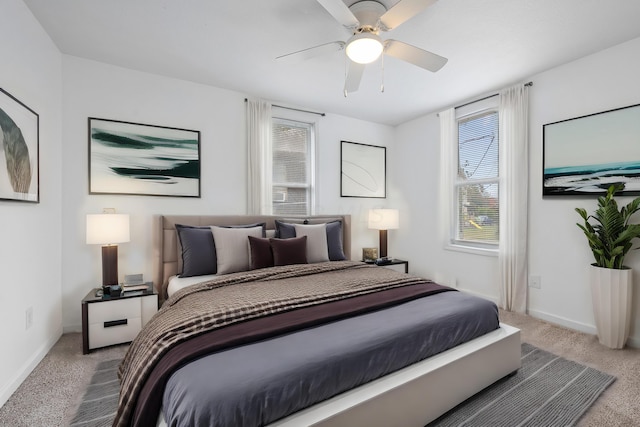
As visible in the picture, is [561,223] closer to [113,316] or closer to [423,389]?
[423,389]

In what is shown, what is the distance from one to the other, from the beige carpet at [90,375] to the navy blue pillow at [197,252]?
2.70 ft

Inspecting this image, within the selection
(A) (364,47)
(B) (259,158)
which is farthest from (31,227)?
(A) (364,47)

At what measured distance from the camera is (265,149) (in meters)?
3.62

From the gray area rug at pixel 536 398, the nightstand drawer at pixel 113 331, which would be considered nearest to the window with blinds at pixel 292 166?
the nightstand drawer at pixel 113 331

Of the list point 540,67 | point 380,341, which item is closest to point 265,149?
point 380,341

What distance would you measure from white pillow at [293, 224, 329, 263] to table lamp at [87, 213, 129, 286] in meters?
1.62

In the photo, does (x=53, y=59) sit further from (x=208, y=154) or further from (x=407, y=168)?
(x=407, y=168)

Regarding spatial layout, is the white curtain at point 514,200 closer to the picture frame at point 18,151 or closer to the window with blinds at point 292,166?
the window with blinds at point 292,166

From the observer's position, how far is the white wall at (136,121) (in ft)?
8.95

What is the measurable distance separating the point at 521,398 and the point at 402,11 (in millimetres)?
2476

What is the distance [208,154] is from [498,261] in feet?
11.9

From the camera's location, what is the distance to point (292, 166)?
4016 millimetres

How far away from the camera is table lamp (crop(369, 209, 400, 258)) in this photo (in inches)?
165

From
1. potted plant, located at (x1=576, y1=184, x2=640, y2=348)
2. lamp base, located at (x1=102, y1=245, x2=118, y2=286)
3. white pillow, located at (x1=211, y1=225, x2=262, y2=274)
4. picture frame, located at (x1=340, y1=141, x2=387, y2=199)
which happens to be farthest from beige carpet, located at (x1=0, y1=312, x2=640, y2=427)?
picture frame, located at (x1=340, y1=141, x2=387, y2=199)
